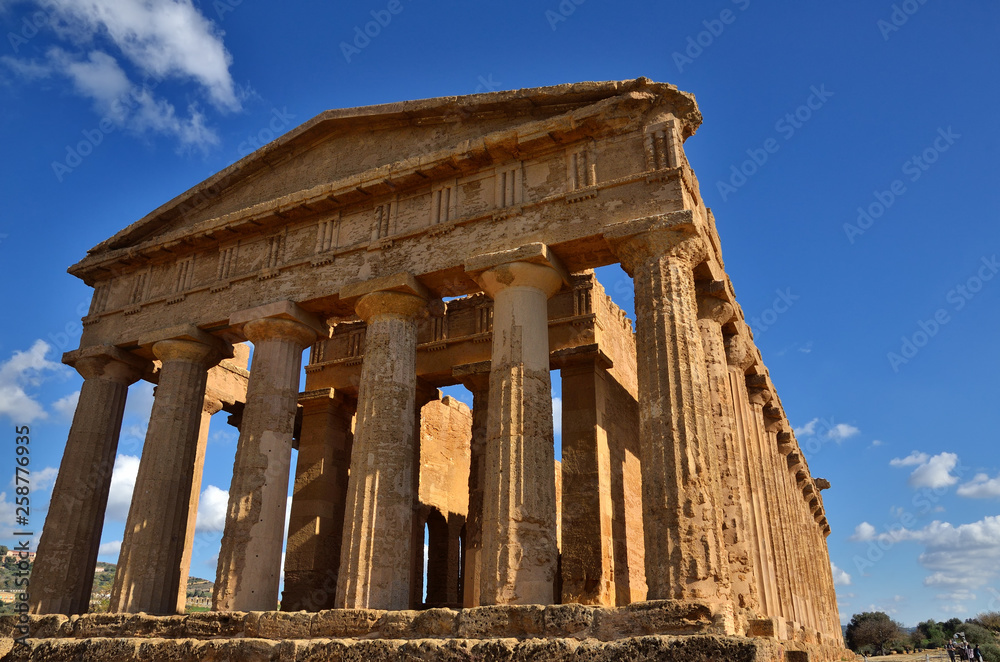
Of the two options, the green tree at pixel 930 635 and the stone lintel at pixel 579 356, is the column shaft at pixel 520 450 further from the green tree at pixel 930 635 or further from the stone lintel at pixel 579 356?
the green tree at pixel 930 635

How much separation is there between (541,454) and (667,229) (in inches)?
156

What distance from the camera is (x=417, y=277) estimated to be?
13539 millimetres

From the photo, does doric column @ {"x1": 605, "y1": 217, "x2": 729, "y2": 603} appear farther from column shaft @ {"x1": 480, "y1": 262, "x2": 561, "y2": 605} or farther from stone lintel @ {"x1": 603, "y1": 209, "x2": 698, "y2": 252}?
column shaft @ {"x1": 480, "y1": 262, "x2": 561, "y2": 605}

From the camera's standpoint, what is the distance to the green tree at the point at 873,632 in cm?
5184

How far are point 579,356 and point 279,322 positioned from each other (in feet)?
20.4

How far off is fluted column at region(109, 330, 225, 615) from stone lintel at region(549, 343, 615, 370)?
291 inches

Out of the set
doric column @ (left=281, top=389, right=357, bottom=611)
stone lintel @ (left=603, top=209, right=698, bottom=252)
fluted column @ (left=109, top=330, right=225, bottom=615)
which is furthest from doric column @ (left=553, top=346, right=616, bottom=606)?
fluted column @ (left=109, top=330, right=225, bottom=615)

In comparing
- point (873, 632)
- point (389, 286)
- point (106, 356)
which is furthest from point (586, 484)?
point (873, 632)

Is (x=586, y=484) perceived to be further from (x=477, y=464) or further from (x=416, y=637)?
(x=416, y=637)

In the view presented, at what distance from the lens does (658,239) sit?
452 inches

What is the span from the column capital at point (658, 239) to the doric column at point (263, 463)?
674 cm

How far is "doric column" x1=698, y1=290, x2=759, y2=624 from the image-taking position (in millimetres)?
12031

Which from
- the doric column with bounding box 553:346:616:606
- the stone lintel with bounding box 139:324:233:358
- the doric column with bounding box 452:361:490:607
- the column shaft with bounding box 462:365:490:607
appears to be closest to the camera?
the doric column with bounding box 553:346:616:606

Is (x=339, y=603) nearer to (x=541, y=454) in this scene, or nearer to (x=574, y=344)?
(x=541, y=454)
